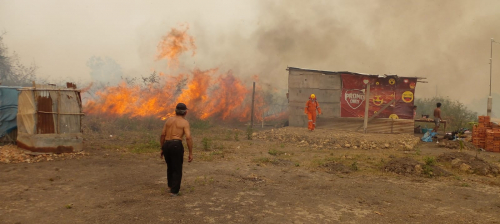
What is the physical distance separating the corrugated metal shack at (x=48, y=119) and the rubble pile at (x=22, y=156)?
16 centimetres

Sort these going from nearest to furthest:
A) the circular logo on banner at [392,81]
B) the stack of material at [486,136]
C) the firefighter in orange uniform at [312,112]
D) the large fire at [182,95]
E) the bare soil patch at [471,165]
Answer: the bare soil patch at [471,165]
the stack of material at [486,136]
the firefighter in orange uniform at [312,112]
the large fire at [182,95]
the circular logo on banner at [392,81]

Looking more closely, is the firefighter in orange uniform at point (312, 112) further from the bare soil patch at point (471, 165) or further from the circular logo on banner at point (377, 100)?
the bare soil patch at point (471, 165)

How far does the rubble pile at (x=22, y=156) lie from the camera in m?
8.02

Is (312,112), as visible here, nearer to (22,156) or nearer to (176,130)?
(176,130)

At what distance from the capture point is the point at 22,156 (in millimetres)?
8242

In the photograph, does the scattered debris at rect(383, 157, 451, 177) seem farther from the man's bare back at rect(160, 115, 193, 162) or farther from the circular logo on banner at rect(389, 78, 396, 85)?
the circular logo on banner at rect(389, 78, 396, 85)

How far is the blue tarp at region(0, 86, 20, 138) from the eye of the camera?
9.55m

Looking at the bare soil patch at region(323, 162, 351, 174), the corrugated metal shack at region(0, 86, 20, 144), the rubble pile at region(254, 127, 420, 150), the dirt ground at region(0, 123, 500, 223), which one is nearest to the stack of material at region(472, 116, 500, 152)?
the rubble pile at region(254, 127, 420, 150)

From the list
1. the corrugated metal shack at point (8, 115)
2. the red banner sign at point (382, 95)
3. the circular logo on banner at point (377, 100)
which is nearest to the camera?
the corrugated metal shack at point (8, 115)

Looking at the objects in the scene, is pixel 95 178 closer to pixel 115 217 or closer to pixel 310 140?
pixel 115 217

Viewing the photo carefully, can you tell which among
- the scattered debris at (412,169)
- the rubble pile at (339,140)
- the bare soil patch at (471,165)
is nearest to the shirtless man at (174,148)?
the scattered debris at (412,169)

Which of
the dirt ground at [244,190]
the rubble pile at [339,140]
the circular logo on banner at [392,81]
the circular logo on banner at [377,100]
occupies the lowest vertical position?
the dirt ground at [244,190]

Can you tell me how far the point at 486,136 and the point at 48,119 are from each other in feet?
48.4

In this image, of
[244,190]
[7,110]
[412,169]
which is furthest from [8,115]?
[412,169]
